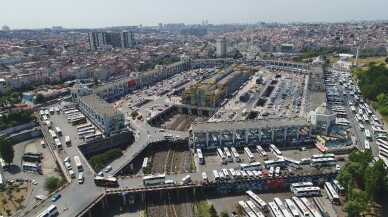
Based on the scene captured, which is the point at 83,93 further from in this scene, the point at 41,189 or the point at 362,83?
the point at 362,83

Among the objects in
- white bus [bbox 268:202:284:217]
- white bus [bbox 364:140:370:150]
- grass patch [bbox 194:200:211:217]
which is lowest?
grass patch [bbox 194:200:211:217]

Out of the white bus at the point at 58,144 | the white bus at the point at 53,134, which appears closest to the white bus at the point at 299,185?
the white bus at the point at 58,144

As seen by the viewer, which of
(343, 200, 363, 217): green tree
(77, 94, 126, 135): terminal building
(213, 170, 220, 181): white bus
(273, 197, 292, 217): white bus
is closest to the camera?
(343, 200, 363, 217): green tree

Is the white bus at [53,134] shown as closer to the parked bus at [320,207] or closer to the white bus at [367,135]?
the parked bus at [320,207]

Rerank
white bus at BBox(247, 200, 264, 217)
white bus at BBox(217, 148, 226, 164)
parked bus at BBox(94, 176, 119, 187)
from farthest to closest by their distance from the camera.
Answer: white bus at BBox(217, 148, 226, 164), parked bus at BBox(94, 176, 119, 187), white bus at BBox(247, 200, 264, 217)

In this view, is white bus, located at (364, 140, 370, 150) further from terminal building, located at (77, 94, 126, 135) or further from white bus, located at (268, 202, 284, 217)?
terminal building, located at (77, 94, 126, 135)

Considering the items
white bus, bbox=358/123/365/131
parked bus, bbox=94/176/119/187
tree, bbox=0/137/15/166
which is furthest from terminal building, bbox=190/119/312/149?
tree, bbox=0/137/15/166
